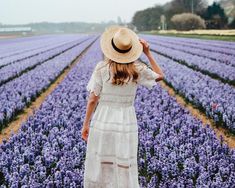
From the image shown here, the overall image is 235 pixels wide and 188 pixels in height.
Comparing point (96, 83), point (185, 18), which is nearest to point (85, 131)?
point (96, 83)

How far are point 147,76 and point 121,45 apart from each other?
0.42 meters

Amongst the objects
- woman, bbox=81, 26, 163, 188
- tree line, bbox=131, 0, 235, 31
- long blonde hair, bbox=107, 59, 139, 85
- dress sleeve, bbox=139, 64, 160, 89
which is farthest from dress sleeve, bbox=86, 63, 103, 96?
tree line, bbox=131, 0, 235, 31

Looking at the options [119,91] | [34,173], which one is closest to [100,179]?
[119,91]

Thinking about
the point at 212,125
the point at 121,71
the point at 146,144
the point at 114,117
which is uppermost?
the point at 121,71

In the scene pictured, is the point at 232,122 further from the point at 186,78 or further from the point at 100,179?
the point at 186,78

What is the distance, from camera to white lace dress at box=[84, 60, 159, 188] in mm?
4055

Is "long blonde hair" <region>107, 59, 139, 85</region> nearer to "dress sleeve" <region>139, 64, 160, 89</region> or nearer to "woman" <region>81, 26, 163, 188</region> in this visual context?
"woman" <region>81, 26, 163, 188</region>

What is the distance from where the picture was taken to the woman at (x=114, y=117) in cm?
397

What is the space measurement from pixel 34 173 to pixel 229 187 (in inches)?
92.0

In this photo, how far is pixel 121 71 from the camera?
393 centimetres

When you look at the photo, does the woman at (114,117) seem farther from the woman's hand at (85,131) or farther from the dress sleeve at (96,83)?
the woman's hand at (85,131)

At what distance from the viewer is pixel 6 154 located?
6.35 m

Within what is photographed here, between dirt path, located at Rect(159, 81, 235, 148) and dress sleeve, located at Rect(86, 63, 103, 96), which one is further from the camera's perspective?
dirt path, located at Rect(159, 81, 235, 148)

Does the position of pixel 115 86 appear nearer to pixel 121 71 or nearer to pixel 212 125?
pixel 121 71
